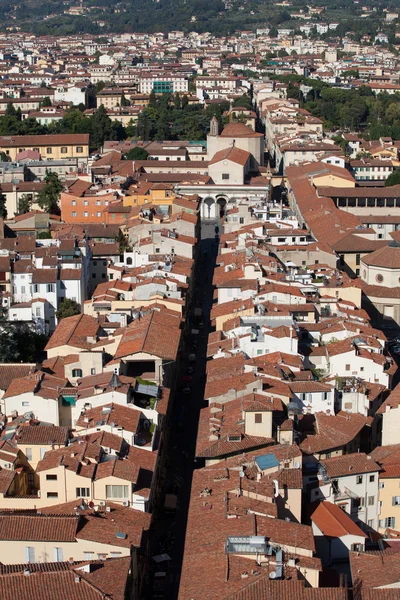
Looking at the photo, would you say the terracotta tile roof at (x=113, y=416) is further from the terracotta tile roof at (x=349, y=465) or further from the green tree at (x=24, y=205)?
the green tree at (x=24, y=205)

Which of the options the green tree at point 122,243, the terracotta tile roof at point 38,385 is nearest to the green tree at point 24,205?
the green tree at point 122,243

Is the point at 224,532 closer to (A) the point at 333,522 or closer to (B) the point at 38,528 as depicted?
(A) the point at 333,522

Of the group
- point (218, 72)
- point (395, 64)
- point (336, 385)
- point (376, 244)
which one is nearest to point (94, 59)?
point (218, 72)

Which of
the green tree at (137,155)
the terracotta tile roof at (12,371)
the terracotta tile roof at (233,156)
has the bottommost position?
the terracotta tile roof at (12,371)

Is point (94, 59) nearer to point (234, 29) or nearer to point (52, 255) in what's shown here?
point (234, 29)

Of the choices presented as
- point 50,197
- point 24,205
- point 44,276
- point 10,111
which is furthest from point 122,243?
point 10,111

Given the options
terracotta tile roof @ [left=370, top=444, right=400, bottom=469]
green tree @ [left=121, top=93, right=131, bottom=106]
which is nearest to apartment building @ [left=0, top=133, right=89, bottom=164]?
Answer: green tree @ [left=121, top=93, right=131, bottom=106]
